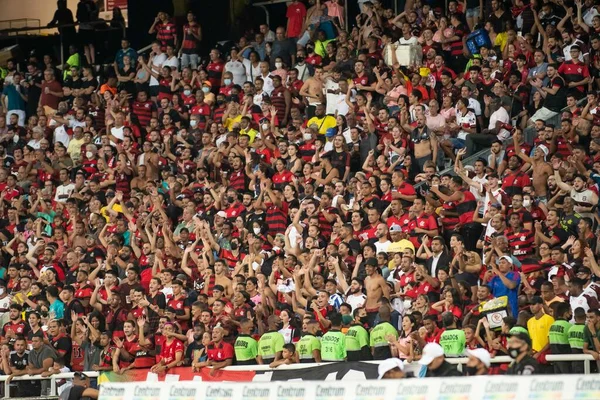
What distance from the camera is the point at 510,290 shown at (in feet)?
54.4

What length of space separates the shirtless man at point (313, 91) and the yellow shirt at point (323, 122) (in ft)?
1.90

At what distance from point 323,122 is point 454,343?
8075 millimetres

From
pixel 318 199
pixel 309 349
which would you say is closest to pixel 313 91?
pixel 318 199

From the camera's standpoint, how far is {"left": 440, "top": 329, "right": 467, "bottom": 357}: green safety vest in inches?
595

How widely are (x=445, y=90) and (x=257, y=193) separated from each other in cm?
341

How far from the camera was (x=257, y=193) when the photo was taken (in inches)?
851

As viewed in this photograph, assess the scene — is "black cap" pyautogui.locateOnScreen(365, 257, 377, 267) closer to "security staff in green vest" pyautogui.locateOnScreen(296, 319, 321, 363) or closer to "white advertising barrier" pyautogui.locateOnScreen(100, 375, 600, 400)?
"security staff in green vest" pyautogui.locateOnScreen(296, 319, 321, 363)

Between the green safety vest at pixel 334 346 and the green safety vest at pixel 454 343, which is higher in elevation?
the green safety vest at pixel 454 343

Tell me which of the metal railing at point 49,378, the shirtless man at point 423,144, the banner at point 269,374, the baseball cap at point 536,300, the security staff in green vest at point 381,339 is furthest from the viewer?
the shirtless man at point 423,144

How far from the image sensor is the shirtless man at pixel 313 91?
23.3m

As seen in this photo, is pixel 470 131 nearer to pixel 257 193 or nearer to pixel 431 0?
pixel 257 193

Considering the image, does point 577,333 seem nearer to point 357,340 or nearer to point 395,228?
point 357,340

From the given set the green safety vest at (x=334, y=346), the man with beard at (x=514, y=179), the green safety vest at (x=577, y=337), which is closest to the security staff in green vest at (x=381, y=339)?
the green safety vest at (x=334, y=346)

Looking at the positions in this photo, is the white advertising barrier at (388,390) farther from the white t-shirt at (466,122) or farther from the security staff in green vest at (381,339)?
the white t-shirt at (466,122)
